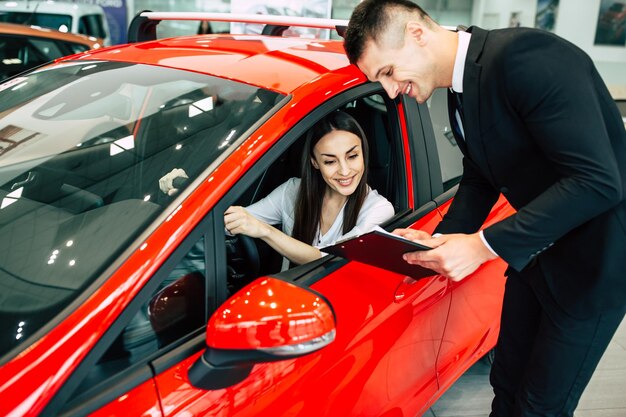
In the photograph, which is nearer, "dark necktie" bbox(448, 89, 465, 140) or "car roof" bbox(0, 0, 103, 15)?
"dark necktie" bbox(448, 89, 465, 140)

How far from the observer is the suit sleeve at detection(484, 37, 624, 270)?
1.07 meters

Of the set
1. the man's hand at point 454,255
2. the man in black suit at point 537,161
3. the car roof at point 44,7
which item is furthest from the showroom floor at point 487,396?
the car roof at point 44,7

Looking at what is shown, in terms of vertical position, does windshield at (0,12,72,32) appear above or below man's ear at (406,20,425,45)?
below

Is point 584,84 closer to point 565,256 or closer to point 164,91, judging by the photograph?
point 565,256

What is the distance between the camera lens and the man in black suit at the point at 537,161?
1090mm

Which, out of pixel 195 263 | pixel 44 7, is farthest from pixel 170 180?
pixel 44 7

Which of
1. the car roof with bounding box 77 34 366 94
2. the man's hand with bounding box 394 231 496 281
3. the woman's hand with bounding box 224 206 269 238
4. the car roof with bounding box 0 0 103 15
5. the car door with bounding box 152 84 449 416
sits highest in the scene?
the car roof with bounding box 77 34 366 94

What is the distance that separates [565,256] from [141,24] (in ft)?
5.62

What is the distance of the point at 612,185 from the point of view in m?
1.09

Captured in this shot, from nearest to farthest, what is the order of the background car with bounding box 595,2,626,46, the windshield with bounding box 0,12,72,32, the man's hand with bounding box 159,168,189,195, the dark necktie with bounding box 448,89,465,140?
the man's hand with bounding box 159,168,189,195, the dark necktie with bounding box 448,89,465,140, the windshield with bounding box 0,12,72,32, the background car with bounding box 595,2,626,46

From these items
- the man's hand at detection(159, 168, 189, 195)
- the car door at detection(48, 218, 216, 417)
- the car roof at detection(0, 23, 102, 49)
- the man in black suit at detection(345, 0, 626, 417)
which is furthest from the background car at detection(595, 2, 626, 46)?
the car door at detection(48, 218, 216, 417)

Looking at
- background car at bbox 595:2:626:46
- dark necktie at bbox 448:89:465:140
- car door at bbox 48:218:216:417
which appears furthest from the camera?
background car at bbox 595:2:626:46

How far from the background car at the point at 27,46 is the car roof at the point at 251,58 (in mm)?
2868

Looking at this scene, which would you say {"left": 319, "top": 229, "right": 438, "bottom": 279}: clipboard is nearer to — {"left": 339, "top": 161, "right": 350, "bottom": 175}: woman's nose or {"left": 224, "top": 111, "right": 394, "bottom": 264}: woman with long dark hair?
{"left": 224, "top": 111, "right": 394, "bottom": 264}: woman with long dark hair
